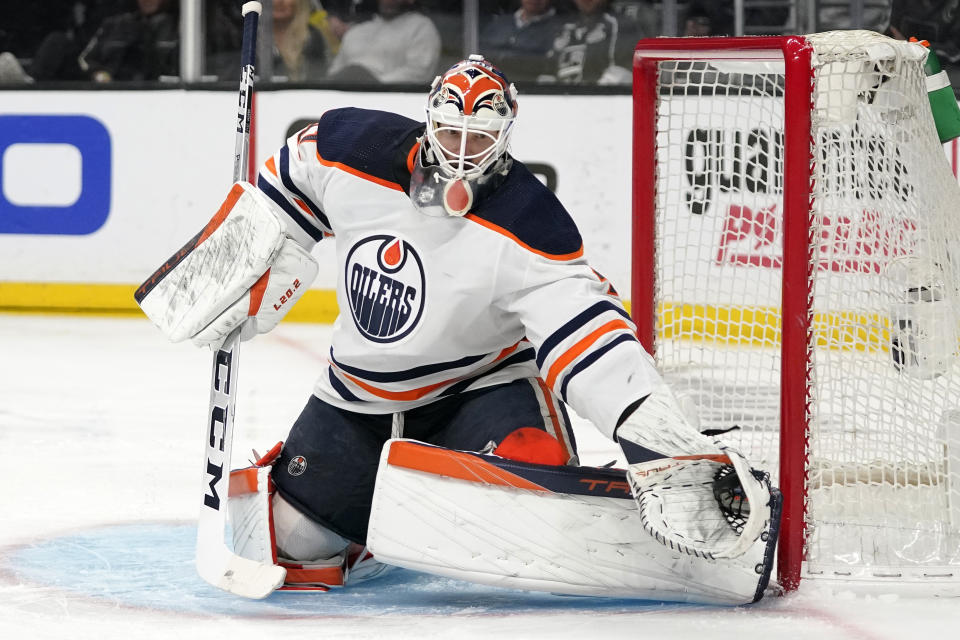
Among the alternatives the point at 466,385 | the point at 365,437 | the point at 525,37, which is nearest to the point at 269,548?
the point at 365,437

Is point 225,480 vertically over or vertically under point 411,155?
under

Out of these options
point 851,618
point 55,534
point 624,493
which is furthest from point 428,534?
point 55,534

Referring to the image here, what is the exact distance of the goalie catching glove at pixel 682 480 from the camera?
2.00m

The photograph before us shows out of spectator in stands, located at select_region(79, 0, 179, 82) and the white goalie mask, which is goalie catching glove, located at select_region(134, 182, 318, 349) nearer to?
the white goalie mask

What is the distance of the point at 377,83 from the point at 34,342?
1.53 metres

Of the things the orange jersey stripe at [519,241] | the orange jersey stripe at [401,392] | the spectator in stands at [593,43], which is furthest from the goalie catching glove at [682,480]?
the spectator in stands at [593,43]

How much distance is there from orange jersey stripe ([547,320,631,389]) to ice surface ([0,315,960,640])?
36 centimetres

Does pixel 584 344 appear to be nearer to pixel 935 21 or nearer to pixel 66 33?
pixel 935 21

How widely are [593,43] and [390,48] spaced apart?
752mm

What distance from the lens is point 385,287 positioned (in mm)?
2211

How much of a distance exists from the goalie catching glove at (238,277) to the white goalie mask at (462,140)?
218mm

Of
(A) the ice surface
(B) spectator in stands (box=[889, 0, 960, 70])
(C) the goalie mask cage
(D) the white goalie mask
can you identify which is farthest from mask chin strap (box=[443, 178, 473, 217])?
(B) spectator in stands (box=[889, 0, 960, 70])

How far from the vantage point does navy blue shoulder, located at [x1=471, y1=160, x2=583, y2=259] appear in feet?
7.03

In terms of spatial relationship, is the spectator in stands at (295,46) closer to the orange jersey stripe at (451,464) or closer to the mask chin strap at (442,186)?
the mask chin strap at (442,186)
